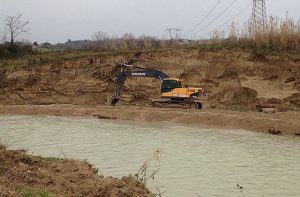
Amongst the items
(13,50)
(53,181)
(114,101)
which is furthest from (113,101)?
(53,181)

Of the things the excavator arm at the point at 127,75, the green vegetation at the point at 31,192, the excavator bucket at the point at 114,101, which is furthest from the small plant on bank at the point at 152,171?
the excavator bucket at the point at 114,101

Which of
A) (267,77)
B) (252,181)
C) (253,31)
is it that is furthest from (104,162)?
(253,31)

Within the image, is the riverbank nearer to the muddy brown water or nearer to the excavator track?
the excavator track

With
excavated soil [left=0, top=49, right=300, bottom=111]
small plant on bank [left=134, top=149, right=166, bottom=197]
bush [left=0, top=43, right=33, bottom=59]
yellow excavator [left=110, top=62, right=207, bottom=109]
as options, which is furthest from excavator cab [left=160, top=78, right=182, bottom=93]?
bush [left=0, top=43, right=33, bottom=59]

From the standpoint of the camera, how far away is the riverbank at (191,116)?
1900 cm

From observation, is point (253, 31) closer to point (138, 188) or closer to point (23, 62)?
point (23, 62)

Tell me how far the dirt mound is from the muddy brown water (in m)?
1.71

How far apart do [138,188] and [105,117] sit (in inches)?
570

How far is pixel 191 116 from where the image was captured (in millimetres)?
20781

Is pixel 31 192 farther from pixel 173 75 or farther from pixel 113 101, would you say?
pixel 173 75

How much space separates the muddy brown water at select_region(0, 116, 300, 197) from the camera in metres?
10.1

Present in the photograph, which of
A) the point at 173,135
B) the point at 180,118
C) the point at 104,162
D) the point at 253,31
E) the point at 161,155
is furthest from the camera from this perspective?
the point at 253,31

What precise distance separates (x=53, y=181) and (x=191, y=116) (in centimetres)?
1367

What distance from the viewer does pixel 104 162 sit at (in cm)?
1202
